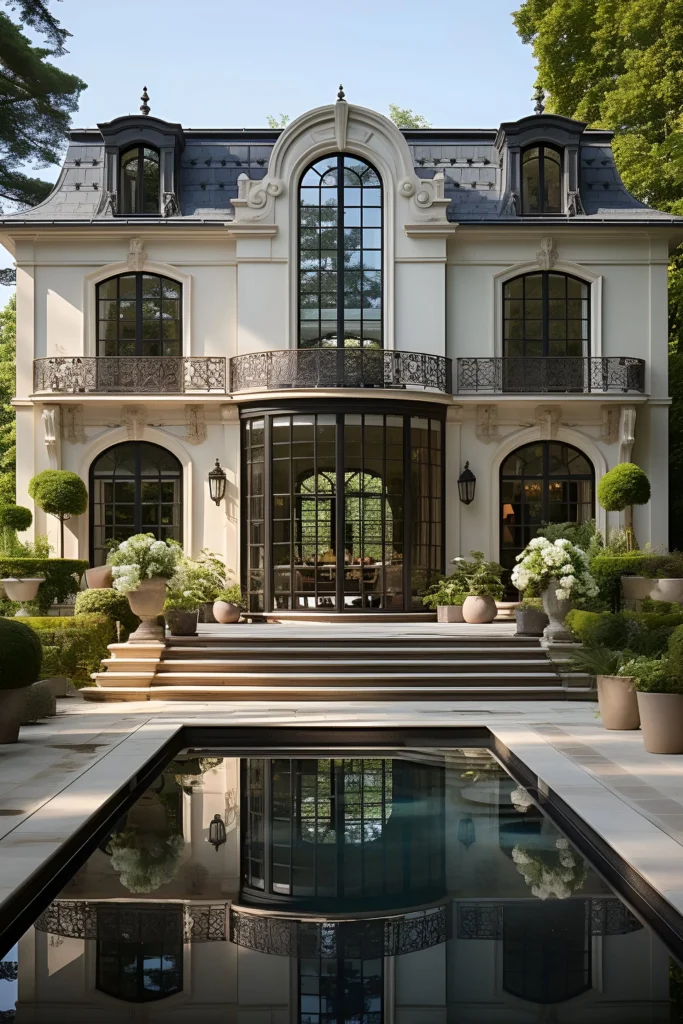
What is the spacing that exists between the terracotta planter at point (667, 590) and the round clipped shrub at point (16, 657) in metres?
10.7

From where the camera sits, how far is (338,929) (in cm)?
520

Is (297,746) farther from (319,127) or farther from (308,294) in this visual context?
(319,127)

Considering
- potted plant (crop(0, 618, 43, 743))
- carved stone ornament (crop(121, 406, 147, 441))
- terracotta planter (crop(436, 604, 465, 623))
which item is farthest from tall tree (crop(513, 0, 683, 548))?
potted plant (crop(0, 618, 43, 743))

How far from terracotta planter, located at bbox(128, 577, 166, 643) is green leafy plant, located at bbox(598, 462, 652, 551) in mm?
8768

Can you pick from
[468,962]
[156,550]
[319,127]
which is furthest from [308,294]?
[468,962]

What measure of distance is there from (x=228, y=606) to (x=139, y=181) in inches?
335

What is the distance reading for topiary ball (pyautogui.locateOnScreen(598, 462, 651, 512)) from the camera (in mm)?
19594

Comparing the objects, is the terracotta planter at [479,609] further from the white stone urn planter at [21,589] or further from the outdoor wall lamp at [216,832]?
the outdoor wall lamp at [216,832]

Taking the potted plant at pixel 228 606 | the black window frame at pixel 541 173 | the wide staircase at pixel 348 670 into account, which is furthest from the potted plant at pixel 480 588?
the black window frame at pixel 541 173

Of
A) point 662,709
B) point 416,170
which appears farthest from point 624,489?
point 662,709

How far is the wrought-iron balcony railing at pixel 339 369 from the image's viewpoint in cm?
1972

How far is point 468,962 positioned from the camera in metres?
4.77

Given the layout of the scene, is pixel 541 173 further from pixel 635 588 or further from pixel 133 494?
pixel 133 494

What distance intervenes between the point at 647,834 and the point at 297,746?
4.51 metres
